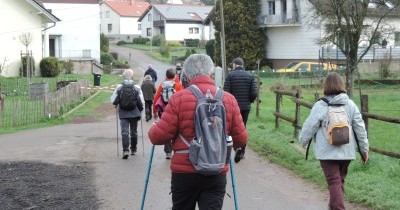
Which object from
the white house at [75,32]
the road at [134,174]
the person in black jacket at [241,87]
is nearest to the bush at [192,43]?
→ the white house at [75,32]

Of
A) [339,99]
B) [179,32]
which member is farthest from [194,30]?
[339,99]

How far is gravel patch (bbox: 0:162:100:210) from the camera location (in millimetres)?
8305

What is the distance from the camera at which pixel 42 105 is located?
21234 millimetres

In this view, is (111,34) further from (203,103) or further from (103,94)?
(203,103)

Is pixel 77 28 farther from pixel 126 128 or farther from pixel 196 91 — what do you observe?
pixel 196 91

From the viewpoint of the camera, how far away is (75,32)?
58.1 m

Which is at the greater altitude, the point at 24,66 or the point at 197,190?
the point at 24,66

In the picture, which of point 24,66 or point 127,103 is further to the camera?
point 24,66

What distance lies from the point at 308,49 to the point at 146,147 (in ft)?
138

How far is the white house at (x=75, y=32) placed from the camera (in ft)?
189

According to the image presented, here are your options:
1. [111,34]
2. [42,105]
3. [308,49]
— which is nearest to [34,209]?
[42,105]

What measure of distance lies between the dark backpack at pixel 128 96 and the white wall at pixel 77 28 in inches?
1830

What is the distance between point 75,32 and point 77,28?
1.54ft

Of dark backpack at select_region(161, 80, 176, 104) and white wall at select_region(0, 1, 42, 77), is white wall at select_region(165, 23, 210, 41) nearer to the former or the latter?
white wall at select_region(0, 1, 42, 77)
